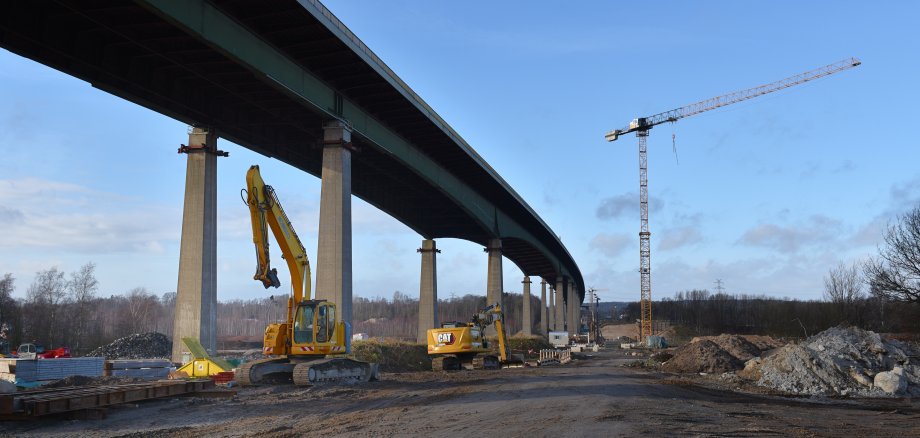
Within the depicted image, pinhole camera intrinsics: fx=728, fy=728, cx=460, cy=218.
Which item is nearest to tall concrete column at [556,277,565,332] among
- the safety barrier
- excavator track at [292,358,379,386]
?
the safety barrier

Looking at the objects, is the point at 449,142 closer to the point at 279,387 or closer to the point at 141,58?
the point at 141,58

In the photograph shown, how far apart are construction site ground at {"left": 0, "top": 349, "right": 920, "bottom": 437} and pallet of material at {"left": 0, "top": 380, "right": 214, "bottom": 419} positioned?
0.87 ft

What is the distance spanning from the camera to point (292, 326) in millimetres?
23281

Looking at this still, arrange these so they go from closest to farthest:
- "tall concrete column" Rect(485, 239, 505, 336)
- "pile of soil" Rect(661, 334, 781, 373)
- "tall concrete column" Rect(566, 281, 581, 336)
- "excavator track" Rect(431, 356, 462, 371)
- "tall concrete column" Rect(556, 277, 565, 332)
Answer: "pile of soil" Rect(661, 334, 781, 373)
"excavator track" Rect(431, 356, 462, 371)
"tall concrete column" Rect(485, 239, 505, 336)
"tall concrete column" Rect(556, 277, 565, 332)
"tall concrete column" Rect(566, 281, 581, 336)

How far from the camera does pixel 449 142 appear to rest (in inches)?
1716

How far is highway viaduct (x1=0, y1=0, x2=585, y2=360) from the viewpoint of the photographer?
23203 mm

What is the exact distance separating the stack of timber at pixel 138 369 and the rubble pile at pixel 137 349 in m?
23.0

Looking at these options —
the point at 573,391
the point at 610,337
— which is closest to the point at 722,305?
the point at 610,337

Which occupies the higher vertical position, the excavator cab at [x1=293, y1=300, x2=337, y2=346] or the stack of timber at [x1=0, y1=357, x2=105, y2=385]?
the excavator cab at [x1=293, y1=300, x2=337, y2=346]

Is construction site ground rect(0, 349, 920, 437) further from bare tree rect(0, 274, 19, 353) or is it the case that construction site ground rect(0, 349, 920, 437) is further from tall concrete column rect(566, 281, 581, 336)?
tall concrete column rect(566, 281, 581, 336)

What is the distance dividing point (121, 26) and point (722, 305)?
153m

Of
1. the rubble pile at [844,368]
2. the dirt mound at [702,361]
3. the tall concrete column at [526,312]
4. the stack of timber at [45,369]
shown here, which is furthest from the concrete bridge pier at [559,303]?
the stack of timber at [45,369]

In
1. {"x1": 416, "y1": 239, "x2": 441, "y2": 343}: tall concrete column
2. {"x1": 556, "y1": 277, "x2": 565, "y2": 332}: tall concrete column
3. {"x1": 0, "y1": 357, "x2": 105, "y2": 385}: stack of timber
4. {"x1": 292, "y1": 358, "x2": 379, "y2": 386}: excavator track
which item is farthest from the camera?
{"x1": 556, "y1": 277, "x2": 565, "y2": 332}: tall concrete column

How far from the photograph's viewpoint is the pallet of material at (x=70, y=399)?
14320mm
